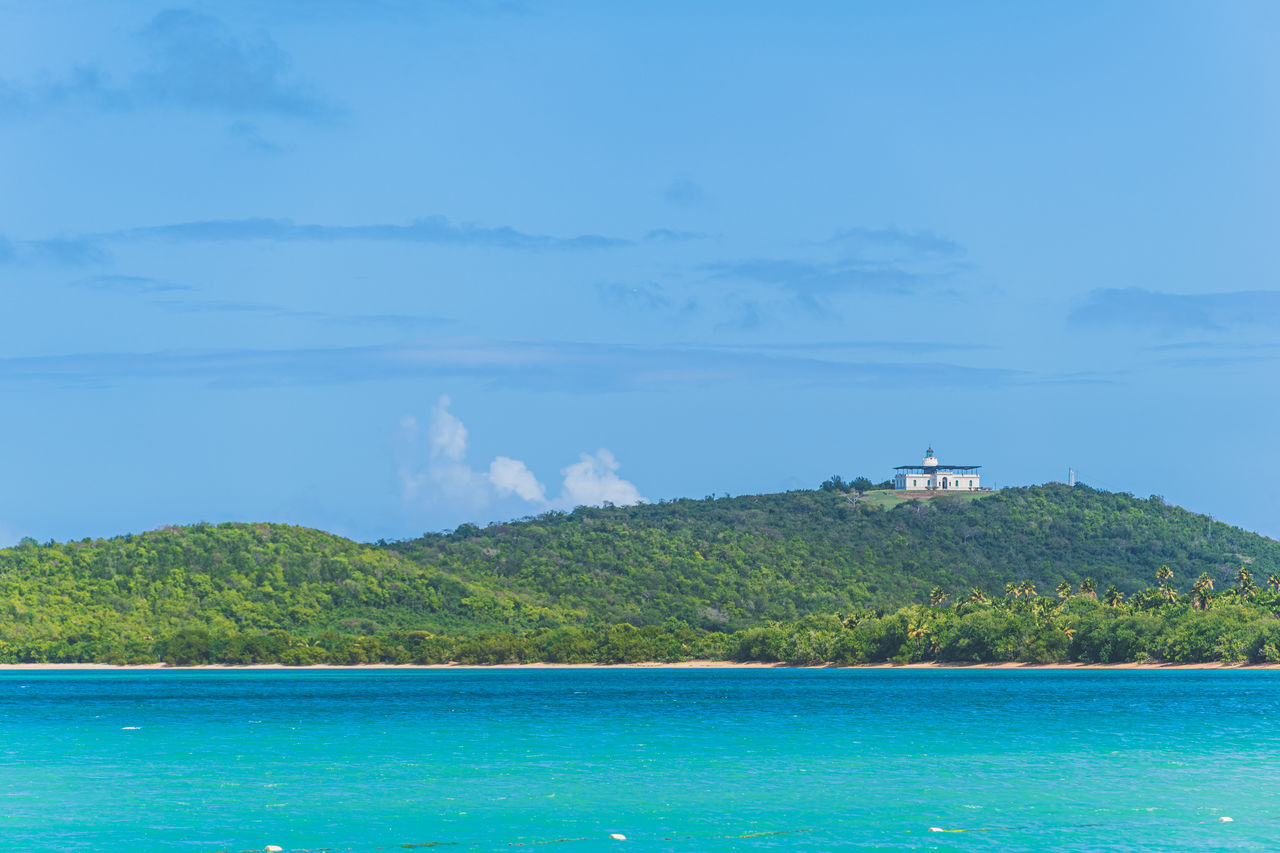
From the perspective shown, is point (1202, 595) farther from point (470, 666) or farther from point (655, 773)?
point (655, 773)

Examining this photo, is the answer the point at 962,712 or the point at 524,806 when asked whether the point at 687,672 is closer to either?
the point at 962,712

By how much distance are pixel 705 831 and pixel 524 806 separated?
23.7ft

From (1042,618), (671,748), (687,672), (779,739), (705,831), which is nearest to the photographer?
(705,831)

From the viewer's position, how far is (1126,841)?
3466 centimetres

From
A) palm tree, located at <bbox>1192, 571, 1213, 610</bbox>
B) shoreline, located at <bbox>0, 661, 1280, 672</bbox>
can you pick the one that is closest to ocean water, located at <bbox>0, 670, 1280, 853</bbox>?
palm tree, located at <bbox>1192, 571, 1213, 610</bbox>

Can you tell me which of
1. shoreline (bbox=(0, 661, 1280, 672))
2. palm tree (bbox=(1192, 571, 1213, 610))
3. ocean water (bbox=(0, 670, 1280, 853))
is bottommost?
ocean water (bbox=(0, 670, 1280, 853))

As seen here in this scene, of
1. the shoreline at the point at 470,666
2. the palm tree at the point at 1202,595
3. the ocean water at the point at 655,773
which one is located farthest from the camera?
the shoreline at the point at 470,666

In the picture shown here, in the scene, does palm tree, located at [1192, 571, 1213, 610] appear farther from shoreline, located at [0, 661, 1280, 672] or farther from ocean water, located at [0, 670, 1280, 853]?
ocean water, located at [0, 670, 1280, 853]

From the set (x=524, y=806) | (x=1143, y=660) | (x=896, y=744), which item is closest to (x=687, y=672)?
(x=1143, y=660)

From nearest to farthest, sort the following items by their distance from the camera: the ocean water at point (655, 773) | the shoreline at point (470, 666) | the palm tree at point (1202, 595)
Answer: the ocean water at point (655, 773) < the palm tree at point (1202, 595) < the shoreline at point (470, 666)

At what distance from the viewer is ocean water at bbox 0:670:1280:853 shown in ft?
121

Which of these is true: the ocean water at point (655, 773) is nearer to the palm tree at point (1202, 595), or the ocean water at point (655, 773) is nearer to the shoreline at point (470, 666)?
the palm tree at point (1202, 595)

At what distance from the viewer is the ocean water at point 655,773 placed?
36.8 meters

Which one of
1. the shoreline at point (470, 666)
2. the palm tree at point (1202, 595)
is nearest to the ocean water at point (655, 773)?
the palm tree at point (1202, 595)
